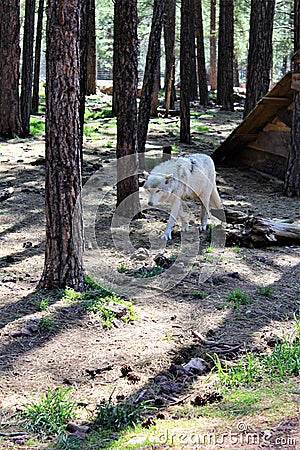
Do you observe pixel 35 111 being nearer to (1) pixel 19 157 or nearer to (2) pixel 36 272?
(1) pixel 19 157

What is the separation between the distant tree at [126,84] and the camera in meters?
8.63

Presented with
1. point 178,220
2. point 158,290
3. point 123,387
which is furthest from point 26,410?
point 178,220

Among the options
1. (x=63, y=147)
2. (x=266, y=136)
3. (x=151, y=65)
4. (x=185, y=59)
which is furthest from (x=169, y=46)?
(x=63, y=147)

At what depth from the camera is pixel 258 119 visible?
13250mm

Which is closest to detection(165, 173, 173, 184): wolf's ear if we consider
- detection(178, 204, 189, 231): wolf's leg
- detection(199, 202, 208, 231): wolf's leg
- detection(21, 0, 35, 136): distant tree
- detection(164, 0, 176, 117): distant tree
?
detection(178, 204, 189, 231): wolf's leg

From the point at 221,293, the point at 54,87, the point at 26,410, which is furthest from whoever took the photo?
the point at 221,293

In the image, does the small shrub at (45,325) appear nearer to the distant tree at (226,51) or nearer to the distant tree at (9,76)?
the distant tree at (9,76)

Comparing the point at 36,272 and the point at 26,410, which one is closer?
the point at 26,410

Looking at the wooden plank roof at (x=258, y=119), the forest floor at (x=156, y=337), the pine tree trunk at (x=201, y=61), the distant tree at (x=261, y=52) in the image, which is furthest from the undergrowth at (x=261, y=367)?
the pine tree trunk at (x=201, y=61)

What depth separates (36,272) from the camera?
23.3 ft

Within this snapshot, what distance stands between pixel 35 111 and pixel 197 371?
56.8 ft

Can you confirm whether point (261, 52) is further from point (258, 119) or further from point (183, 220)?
point (183, 220)

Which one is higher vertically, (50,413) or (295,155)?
(295,155)

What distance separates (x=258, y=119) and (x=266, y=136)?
555 millimetres
